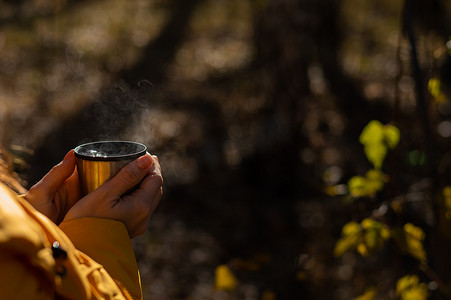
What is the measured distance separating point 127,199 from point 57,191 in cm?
26

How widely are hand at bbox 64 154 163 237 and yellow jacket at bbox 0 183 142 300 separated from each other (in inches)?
1.4

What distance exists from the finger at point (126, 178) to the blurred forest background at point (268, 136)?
56 centimetres

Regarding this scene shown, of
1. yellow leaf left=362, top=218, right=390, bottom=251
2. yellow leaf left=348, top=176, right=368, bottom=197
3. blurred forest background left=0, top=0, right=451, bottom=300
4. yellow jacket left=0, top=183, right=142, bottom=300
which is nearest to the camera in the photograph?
yellow jacket left=0, top=183, right=142, bottom=300

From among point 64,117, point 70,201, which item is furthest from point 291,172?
point 70,201

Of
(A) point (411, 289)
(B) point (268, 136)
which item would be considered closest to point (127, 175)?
(A) point (411, 289)

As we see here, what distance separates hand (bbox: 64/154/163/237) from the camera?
1352mm

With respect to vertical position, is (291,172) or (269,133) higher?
(269,133)

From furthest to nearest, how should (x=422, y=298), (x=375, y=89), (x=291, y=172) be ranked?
(x=375, y=89)
(x=291, y=172)
(x=422, y=298)

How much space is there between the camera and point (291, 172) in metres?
4.53

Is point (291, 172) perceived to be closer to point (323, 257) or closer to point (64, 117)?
point (323, 257)

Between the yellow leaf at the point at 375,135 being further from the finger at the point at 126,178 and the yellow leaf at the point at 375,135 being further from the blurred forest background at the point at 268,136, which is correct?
the finger at the point at 126,178

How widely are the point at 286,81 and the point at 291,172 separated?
768mm

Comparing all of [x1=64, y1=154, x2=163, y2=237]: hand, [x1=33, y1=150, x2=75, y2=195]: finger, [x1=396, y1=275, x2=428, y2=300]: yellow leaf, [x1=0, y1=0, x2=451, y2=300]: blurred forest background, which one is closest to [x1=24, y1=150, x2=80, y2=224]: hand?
[x1=33, y1=150, x2=75, y2=195]: finger

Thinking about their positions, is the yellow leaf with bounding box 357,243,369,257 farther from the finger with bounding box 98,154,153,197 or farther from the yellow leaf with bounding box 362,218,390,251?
the finger with bounding box 98,154,153,197
